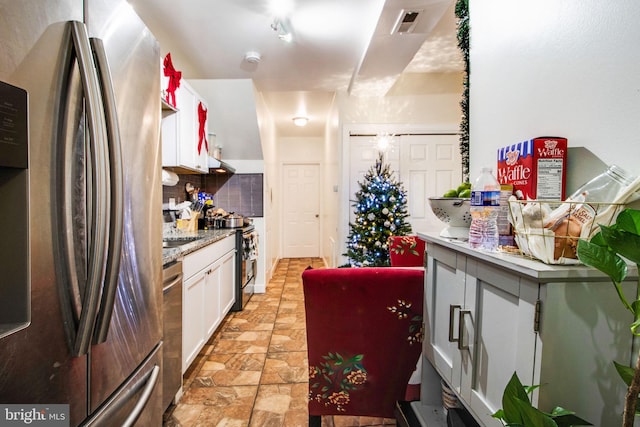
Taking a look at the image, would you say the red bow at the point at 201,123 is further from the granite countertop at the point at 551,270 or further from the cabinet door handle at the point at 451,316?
the granite countertop at the point at 551,270

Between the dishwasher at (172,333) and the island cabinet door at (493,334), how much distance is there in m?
1.40

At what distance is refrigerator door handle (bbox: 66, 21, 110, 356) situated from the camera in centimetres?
75

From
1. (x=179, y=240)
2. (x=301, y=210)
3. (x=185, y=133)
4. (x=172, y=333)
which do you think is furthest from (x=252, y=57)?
(x=301, y=210)

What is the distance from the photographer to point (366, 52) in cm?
259

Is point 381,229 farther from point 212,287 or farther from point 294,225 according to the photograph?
point 294,225

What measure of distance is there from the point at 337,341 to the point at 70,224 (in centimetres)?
113

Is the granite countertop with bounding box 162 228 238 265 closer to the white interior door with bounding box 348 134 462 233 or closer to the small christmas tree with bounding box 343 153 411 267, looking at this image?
the small christmas tree with bounding box 343 153 411 267

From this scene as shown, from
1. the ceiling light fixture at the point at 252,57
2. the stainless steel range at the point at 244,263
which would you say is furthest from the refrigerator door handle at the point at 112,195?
the stainless steel range at the point at 244,263

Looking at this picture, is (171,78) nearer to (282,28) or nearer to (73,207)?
(282,28)

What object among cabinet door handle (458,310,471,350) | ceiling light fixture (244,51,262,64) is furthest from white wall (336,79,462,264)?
cabinet door handle (458,310,471,350)

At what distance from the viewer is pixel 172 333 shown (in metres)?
1.69

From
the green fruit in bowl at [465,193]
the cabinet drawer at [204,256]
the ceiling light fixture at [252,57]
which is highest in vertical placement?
the ceiling light fixture at [252,57]

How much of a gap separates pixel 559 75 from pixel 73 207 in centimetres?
137

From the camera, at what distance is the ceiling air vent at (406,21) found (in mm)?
2016
